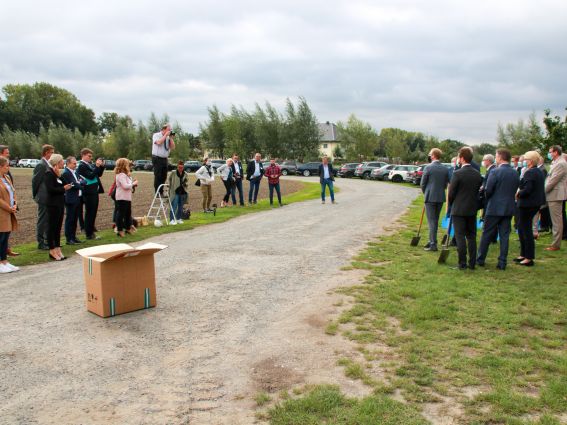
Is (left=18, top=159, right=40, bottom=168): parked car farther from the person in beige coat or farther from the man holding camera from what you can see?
the person in beige coat

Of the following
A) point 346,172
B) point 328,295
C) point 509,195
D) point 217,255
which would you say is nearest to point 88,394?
point 328,295

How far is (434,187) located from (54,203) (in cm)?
705

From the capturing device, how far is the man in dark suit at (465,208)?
7.53 m

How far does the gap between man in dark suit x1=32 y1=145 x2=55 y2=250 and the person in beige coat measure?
9545mm

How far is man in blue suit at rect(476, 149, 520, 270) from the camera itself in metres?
7.64

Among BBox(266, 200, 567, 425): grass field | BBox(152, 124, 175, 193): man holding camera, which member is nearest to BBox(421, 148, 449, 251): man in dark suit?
BBox(266, 200, 567, 425): grass field

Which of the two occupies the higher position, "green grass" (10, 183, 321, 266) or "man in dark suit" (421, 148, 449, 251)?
"man in dark suit" (421, 148, 449, 251)

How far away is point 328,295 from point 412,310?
47.1 inches

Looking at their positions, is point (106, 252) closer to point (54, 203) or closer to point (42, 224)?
point (54, 203)

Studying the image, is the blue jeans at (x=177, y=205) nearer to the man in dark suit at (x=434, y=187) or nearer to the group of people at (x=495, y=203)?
the man in dark suit at (x=434, y=187)

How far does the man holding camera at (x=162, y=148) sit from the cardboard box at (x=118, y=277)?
21.3 feet

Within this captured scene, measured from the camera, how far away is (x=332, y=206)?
1786 cm


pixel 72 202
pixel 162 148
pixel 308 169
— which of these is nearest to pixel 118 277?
pixel 72 202

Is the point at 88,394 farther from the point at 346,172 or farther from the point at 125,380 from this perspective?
the point at 346,172
